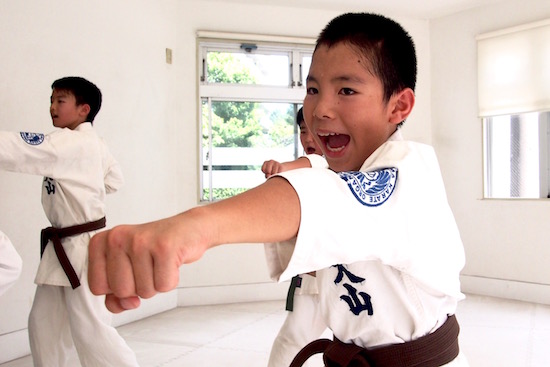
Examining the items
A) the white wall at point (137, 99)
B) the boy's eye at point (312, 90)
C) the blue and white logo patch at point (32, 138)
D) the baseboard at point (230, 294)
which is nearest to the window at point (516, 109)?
the white wall at point (137, 99)

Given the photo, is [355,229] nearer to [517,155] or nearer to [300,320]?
[300,320]

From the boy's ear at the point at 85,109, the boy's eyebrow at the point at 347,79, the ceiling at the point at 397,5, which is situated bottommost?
the boy's eyebrow at the point at 347,79

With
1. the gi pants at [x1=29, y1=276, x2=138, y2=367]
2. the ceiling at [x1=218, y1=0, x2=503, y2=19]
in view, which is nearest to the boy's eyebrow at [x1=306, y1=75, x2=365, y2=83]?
the gi pants at [x1=29, y1=276, x2=138, y2=367]

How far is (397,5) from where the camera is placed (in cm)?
582

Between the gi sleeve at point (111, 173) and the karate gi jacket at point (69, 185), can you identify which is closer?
the karate gi jacket at point (69, 185)

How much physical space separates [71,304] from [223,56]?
141 inches

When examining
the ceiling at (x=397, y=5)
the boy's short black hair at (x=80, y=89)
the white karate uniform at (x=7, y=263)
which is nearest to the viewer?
the white karate uniform at (x=7, y=263)

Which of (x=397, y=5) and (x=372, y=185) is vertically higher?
(x=397, y=5)

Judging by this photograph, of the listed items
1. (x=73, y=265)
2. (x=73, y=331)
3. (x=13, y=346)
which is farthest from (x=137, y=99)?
(x=73, y=331)

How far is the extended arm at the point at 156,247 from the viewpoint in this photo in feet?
1.52

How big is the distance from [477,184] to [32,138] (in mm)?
4811

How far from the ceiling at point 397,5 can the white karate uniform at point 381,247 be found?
16.5 feet

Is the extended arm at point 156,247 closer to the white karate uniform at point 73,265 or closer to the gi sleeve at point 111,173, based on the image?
the white karate uniform at point 73,265

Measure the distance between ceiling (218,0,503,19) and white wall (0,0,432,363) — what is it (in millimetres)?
113
